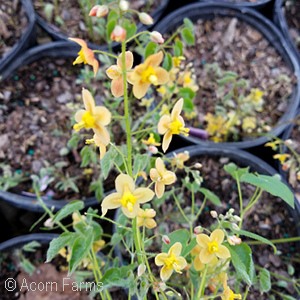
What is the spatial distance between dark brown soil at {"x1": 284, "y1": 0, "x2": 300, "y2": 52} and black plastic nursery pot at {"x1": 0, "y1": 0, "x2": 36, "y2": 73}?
1257mm

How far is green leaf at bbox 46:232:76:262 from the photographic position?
891mm

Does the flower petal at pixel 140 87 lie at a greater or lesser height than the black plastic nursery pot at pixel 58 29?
greater

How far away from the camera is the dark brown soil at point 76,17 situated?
77.4 inches

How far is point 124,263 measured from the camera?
4.53 feet

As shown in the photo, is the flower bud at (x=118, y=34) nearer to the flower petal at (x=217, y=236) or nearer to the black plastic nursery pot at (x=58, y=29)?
the flower petal at (x=217, y=236)

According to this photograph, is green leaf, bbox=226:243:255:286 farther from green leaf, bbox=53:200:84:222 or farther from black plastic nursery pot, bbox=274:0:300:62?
black plastic nursery pot, bbox=274:0:300:62

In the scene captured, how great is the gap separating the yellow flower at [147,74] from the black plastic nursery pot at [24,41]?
4.19 ft

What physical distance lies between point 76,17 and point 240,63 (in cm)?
81

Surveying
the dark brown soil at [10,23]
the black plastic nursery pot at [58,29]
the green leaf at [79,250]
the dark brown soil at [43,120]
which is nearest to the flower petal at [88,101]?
the green leaf at [79,250]

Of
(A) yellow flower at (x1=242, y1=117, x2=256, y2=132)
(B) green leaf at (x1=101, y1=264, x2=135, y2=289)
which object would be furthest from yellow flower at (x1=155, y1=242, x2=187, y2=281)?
(A) yellow flower at (x1=242, y1=117, x2=256, y2=132)

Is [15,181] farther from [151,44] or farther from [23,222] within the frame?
[151,44]

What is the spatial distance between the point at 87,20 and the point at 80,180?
2.52 ft

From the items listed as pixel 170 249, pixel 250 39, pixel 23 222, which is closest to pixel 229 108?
pixel 250 39

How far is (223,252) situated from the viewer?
864mm
